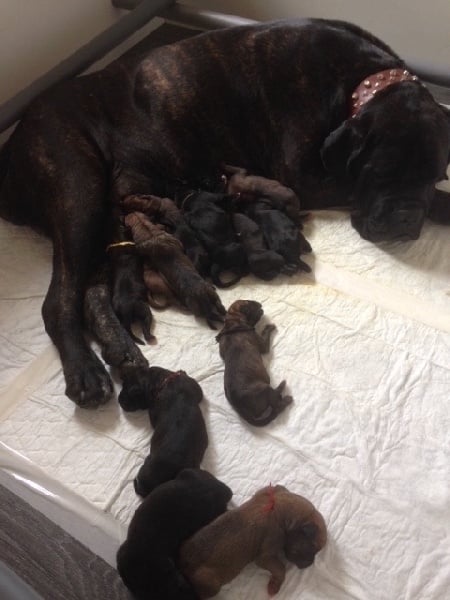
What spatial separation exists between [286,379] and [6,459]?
0.77 metres

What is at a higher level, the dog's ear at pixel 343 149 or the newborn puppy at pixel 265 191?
the dog's ear at pixel 343 149

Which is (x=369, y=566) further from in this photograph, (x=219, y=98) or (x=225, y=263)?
(x=219, y=98)

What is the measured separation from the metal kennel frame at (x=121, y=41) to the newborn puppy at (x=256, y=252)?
A: 2.99ft

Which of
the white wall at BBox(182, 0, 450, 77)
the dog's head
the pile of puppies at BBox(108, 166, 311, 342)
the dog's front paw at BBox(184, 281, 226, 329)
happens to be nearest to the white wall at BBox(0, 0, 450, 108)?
the white wall at BBox(182, 0, 450, 77)

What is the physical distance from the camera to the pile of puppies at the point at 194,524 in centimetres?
129

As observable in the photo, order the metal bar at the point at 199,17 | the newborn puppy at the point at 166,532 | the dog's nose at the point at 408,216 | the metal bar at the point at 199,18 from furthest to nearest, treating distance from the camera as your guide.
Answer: the metal bar at the point at 199,17 → the metal bar at the point at 199,18 → the dog's nose at the point at 408,216 → the newborn puppy at the point at 166,532

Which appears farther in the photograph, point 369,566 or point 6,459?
point 6,459

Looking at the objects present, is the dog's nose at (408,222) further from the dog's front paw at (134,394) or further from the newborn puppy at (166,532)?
the newborn puppy at (166,532)


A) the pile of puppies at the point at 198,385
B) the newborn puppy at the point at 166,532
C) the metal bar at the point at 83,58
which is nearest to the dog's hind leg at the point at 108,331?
the pile of puppies at the point at 198,385

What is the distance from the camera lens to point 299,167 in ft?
7.00

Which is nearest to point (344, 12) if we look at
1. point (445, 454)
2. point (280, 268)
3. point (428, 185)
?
point (428, 185)

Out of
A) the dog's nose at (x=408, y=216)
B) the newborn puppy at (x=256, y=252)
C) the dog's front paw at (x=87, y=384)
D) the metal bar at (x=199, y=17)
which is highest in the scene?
the metal bar at (x=199, y=17)

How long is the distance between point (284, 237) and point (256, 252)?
0.10 m

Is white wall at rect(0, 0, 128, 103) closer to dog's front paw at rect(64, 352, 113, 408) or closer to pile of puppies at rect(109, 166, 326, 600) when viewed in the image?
pile of puppies at rect(109, 166, 326, 600)
